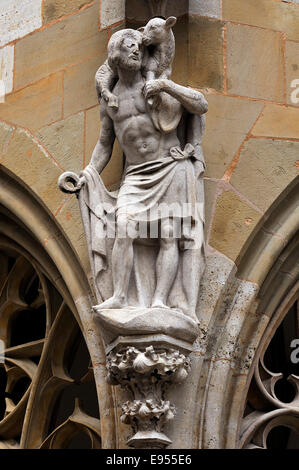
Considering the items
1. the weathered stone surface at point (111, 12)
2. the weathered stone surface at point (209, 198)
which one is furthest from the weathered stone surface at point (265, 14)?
the weathered stone surface at point (209, 198)

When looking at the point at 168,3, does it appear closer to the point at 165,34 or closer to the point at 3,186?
the point at 165,34

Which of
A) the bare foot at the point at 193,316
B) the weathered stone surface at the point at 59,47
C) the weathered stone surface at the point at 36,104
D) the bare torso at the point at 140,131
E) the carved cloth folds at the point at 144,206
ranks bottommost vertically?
the bare foot at the point at 193,316

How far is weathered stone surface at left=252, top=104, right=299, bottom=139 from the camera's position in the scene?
748cm

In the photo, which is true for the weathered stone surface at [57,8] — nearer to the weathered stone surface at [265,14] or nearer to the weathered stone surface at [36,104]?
the weathered stone surface at [36,104]

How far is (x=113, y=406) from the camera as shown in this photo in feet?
22.9

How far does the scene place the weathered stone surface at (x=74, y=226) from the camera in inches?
289

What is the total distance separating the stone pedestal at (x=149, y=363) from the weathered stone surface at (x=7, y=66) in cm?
217

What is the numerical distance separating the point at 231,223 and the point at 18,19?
7.17 feet

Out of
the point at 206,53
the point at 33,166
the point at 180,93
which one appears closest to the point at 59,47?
the point at 33,166

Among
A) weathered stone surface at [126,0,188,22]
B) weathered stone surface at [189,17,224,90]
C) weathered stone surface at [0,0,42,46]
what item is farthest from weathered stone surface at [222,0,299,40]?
weathered stone surface at [0,0,42,46]

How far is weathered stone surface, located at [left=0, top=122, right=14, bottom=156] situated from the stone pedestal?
1803 millimetres

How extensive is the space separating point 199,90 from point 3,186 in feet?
4.64

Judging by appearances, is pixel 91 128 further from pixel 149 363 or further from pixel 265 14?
pixel 149 363
